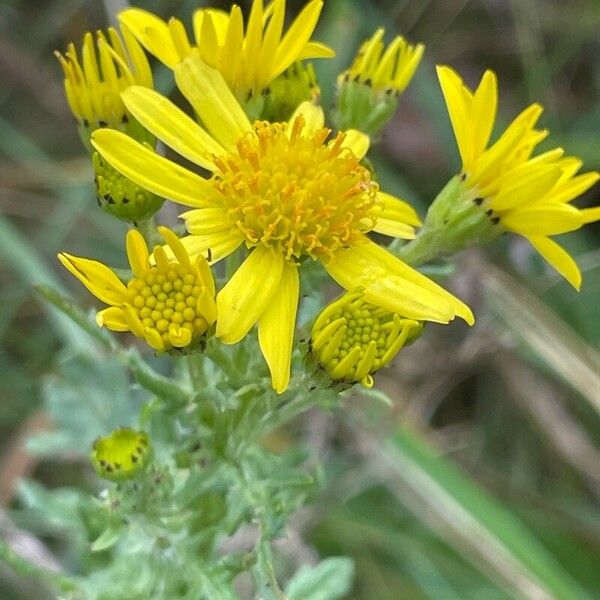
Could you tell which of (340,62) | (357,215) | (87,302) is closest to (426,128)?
(340,62)

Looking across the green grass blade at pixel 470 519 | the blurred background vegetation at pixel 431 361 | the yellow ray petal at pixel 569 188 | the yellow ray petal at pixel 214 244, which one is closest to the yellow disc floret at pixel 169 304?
the yellow ray petal at pixel 214 244

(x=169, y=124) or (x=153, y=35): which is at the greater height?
(x=153, y=35)

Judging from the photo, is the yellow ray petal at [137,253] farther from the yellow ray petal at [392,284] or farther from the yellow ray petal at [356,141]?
the yellow ray petal at [356,141]

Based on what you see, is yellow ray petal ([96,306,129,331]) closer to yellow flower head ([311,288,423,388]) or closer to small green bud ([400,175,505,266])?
yellow flower head ([311,288,423,388])

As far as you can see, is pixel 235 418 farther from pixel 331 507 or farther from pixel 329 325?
pixel 331 507

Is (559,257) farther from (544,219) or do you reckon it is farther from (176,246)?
(176,246)

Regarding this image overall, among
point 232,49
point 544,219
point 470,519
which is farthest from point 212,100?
point 470,519
